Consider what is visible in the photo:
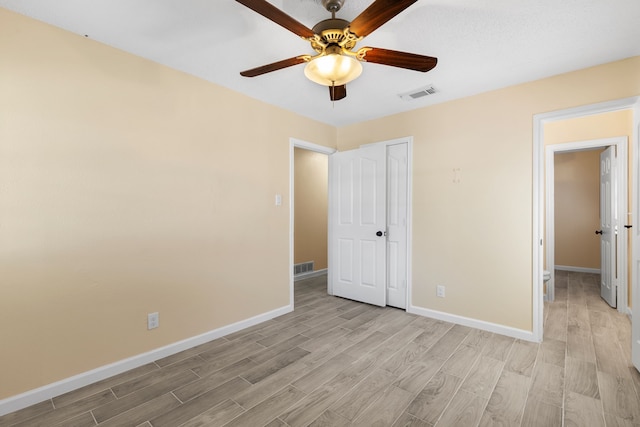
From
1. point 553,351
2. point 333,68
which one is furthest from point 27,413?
point 553,351

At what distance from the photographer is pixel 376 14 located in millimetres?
1328

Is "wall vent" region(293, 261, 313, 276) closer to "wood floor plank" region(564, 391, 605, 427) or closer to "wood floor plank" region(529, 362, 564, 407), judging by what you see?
"wood floor plank" region(529, 362, 564, 407)

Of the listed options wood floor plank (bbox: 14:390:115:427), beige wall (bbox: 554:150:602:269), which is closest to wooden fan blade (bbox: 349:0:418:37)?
wood floor plank (bbox: 14:390:115:427)

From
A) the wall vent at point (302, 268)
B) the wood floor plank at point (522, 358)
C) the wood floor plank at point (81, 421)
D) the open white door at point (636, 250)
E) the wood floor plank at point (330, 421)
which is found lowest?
the wood floor plank at point (522, 358)

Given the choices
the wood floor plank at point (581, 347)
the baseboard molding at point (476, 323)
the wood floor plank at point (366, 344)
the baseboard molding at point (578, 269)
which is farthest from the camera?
the baseboard molding at point (578, 269)

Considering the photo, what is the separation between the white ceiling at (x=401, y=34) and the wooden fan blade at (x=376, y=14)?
1.06 ft

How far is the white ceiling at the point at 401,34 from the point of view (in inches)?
66.6

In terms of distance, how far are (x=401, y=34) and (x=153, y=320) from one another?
2.94 metres

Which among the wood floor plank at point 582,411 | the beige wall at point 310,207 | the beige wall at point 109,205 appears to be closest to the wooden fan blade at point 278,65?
the beige wall at point 109,205

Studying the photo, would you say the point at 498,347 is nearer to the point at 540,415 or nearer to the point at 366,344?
the point at 540,415

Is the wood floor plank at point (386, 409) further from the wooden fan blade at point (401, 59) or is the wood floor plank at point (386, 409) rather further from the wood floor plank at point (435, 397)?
the wooden fan blade at point (401, 59)

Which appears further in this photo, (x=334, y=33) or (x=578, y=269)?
(x=578, y=269)

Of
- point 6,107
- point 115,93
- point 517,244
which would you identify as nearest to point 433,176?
point 517,244

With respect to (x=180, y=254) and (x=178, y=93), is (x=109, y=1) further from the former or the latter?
(x=180, y=254)
